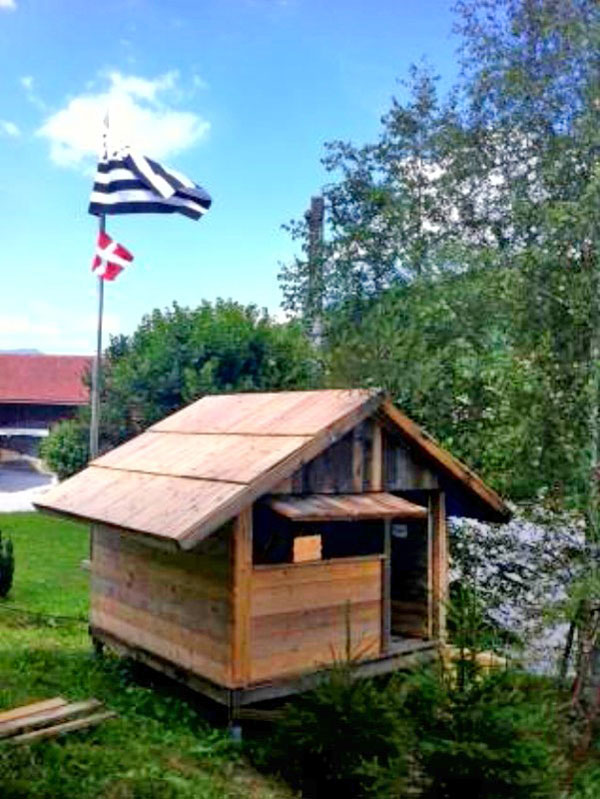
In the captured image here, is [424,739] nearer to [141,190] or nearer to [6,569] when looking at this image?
[6,569]

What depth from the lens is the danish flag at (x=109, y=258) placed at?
58.0ft

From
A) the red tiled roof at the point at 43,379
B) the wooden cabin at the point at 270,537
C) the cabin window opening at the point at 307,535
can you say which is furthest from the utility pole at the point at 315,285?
the red tiled roof at the point at 43,379

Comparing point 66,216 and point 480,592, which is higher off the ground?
point 66,216

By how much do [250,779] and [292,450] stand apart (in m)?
3.09

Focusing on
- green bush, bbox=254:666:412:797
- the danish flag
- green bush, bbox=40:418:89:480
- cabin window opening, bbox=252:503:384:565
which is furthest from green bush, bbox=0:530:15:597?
green bush, bbox=40:418:89:480

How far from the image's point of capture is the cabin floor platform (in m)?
8.10

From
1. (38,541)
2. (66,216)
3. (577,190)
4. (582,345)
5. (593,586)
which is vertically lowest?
(38,541)

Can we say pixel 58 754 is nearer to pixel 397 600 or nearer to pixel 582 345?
pixel 397 600

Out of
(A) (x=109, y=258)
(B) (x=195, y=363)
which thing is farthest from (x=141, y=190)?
(B) (x=195, y=363)

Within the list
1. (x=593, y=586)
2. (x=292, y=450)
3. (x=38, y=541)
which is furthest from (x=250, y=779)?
(x=38, y=541)

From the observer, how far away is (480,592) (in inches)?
451

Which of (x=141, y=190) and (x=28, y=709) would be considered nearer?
(x=28, y=709)

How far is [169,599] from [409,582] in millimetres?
3107

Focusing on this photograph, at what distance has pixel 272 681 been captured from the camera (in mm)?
8250
